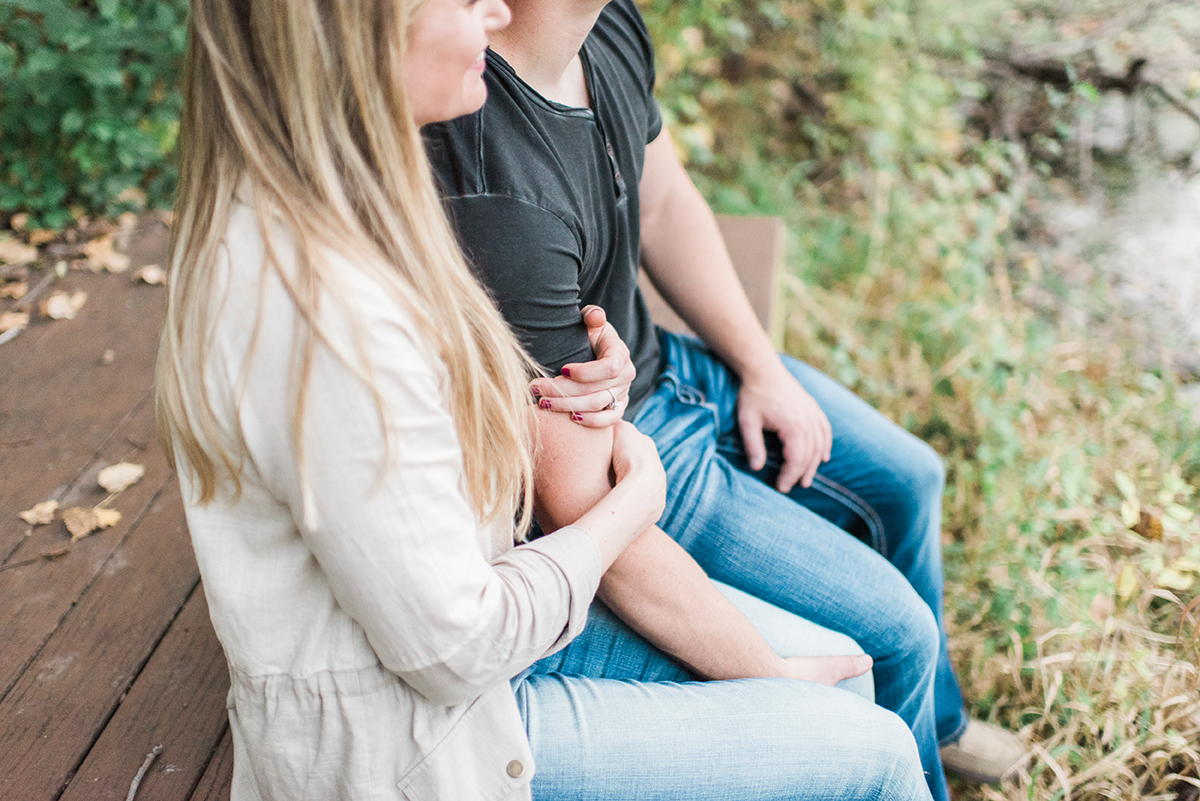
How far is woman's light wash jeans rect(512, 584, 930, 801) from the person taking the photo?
110 centimetres

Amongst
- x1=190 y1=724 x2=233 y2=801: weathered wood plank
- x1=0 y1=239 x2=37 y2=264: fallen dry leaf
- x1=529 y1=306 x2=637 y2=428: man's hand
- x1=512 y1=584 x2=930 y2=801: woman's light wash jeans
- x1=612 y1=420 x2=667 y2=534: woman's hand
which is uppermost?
x1=529 y1=306 x2=637 y2=428: man's hand

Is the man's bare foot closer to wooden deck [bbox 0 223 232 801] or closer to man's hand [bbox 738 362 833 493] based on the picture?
man's hand [bbox 738 362 833 493]

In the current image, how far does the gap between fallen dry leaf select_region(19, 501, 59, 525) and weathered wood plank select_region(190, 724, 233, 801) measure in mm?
697

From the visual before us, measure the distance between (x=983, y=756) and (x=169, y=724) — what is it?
1643 millimetres

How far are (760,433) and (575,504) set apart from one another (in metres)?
0.60

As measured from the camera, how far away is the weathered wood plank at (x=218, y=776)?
1.32 meters

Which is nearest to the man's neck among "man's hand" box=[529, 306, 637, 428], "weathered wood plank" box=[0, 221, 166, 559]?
"man's hand" box=[529, 306, 637, 428]

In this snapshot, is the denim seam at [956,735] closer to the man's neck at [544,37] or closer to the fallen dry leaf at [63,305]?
the man's neck at [544,37]

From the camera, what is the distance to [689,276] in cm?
181

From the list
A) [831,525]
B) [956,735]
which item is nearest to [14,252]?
[831,525]

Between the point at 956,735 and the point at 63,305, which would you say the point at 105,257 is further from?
the point at 956,735

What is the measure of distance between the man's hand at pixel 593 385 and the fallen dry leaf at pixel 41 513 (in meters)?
1.18

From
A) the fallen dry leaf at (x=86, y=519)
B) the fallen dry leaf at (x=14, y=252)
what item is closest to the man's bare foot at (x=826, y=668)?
the fallen dry leaf at (x=86, y=519)

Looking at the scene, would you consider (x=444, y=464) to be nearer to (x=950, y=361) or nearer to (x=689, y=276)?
(x=689, y=276)
